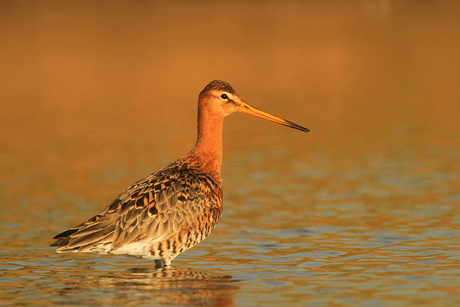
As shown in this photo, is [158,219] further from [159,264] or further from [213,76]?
[213,76]

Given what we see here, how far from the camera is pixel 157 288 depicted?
8.80 metres

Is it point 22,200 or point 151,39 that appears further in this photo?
point 151,39

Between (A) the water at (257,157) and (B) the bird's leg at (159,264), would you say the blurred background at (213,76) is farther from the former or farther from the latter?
(B) the bird's leg at (159,264)

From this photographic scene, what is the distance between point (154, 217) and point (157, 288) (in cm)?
92

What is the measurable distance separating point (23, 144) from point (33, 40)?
60.0 feet

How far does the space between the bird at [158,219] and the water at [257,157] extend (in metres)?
0.36

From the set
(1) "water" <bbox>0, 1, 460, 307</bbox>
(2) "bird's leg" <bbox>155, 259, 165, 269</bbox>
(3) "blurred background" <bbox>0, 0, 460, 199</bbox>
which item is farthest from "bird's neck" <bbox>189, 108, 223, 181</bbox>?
(3) "blurred background" <bbox>0, 0, 460, 199</bbox>

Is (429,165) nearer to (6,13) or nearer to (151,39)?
(151,39)

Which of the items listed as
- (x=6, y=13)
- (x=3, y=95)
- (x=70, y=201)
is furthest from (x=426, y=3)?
(x=70, y=201)

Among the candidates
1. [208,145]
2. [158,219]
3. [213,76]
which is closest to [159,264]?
[158,219]

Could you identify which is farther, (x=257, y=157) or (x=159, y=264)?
(x=257, y=157)

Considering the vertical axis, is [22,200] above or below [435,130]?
below

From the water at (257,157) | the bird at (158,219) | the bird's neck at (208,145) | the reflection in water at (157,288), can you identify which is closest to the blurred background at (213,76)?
the water at (257,157)

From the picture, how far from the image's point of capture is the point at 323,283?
884cm
